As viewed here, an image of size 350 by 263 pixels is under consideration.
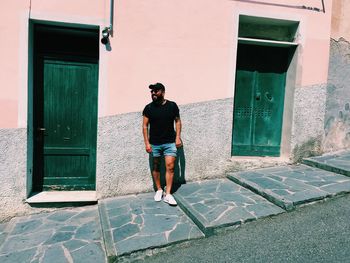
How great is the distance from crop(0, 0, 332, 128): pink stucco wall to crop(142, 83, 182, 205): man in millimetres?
512

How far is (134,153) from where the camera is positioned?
5504 millimetres

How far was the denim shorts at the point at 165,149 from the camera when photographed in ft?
16.5

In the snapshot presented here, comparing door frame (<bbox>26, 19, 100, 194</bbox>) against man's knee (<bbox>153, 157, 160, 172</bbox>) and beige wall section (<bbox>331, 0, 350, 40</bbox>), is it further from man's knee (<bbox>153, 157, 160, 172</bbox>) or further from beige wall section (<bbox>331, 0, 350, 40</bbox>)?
beige wall section (<bbox>331, 0, 350, 40</bbox>)

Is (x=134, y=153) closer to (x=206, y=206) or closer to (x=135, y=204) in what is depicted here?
(x=135, y=204)

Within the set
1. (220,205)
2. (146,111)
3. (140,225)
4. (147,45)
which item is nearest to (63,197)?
(140,225)

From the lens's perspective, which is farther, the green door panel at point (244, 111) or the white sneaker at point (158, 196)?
the green door panel at point (244, 111)

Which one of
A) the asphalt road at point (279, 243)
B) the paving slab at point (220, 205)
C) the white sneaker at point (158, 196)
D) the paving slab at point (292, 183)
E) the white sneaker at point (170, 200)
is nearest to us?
the asphalt road at point (279, 243)

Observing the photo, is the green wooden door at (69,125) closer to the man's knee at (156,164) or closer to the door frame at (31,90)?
the door frame at (31,90)

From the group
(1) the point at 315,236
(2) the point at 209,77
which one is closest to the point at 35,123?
(2) the point at 209,77

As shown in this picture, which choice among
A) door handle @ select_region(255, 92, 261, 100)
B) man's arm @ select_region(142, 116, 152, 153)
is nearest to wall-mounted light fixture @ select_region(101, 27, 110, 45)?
man's arm @ select_region(142, 116, 152, 153)

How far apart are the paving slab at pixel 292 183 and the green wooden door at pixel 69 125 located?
279 centimetres

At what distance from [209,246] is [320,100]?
167 inches

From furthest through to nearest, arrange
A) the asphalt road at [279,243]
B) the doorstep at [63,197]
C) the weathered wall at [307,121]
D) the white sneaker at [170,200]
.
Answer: the weathered wall at [307,121] < the doorstep at [63,197] < the white sneaker at [170,200] < the asphalt road at [279,243]

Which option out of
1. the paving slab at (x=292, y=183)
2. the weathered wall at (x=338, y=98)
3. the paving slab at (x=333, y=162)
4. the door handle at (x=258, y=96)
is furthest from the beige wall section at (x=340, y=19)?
the paving slab at (x=292, y=183)
